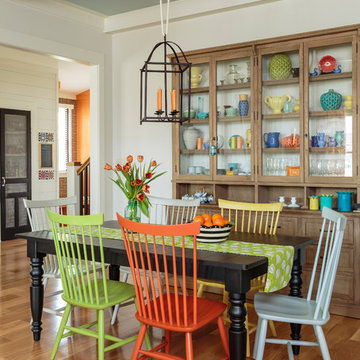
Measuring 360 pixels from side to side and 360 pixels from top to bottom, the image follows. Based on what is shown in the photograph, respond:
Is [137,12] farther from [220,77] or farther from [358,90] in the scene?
[358,90]

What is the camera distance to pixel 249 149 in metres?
4.42

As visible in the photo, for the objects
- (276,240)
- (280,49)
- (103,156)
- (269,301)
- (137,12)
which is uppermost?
(137,12)

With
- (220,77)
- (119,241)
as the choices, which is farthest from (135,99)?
(119,241)

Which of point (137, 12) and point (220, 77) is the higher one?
point (137, 12)

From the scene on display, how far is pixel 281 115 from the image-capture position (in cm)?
425

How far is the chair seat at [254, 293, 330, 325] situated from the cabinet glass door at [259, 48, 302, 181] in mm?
1649

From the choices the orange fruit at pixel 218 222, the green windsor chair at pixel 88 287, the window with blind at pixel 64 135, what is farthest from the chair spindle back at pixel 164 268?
the window with blind at pixel 64 135

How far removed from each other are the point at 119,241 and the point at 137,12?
3.17 metres

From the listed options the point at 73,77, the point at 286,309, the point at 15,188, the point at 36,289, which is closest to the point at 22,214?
the point at 15,188

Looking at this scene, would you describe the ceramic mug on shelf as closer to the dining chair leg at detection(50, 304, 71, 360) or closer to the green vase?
the green vase

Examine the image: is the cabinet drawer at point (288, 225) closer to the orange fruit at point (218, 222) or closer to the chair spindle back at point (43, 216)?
the orange fruit at point (218, 222)

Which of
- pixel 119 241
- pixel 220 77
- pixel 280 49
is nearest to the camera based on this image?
pixel 119 241

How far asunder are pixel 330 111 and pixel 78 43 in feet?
9.35

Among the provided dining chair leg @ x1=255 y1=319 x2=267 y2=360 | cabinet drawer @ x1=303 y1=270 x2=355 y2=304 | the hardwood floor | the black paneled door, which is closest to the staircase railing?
the black paneled door
